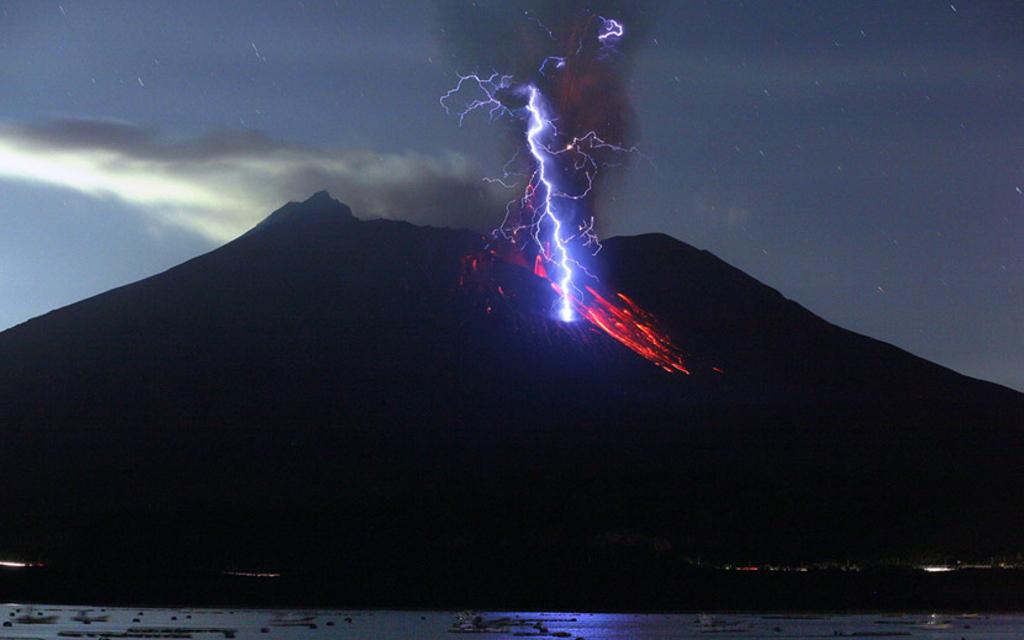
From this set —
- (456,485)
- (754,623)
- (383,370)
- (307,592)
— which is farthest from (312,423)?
(754,623)

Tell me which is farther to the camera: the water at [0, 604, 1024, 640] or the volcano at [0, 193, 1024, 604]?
the volcano at [0, 193, 1024, 604]

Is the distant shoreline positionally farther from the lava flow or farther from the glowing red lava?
the glowing red lava

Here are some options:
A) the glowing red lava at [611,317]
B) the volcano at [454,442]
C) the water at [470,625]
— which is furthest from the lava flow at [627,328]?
the water at [470,625]

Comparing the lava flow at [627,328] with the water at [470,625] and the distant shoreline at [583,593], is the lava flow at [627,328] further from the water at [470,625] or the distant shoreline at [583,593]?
the water at [470,625]

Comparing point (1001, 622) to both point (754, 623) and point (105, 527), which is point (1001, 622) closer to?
point (754, 623)

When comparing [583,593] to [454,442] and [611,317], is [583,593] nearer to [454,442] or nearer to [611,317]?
[454,442]

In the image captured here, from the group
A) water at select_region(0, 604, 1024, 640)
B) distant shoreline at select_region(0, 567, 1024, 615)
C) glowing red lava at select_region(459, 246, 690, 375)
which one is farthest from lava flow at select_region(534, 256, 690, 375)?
water at select_region(0, 604, 1024, 640)
